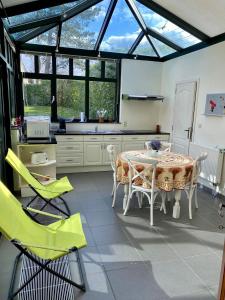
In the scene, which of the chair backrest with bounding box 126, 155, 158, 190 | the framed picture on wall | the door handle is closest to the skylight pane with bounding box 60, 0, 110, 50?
the framed picture on wall

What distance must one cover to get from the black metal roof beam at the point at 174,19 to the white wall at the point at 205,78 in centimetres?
30

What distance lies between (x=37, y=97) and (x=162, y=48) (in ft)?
10.4

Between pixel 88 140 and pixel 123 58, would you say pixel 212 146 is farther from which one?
pixel 123 58

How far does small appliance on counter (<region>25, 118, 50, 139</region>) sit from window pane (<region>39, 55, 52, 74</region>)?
1.77 metres

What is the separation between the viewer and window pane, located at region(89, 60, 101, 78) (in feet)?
18.5

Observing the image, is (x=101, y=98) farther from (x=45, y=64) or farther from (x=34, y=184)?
(x=34, y=184)

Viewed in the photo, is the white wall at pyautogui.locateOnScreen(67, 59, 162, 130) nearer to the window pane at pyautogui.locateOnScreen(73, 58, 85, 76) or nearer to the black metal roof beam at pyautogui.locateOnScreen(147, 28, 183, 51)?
the black metal roof beam at pyautogui.locateOnScreen(147, 28, 183, 51)

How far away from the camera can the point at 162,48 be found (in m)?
5.57

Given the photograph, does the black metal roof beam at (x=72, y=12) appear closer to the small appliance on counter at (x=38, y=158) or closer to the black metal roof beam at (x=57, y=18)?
the black metal roof beam at (x=57, y=18)

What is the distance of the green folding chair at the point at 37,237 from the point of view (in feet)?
5.55

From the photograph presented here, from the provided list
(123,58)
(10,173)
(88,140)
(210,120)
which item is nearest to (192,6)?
(210,120)

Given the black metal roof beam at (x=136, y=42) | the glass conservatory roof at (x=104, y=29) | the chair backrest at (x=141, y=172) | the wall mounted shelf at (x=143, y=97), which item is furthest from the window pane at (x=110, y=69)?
the chair backrest at (x=141, y=172)

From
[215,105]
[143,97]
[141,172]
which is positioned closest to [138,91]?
[143,97]

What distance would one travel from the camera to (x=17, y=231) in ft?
5.94
